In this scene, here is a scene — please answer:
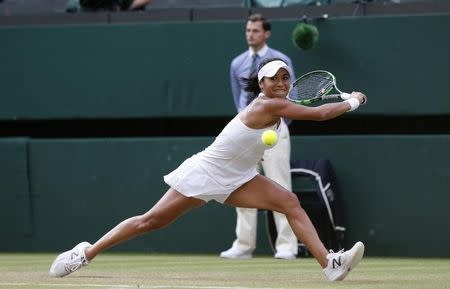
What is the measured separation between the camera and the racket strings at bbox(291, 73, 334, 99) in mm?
8008

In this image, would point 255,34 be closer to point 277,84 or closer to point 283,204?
point 277,84

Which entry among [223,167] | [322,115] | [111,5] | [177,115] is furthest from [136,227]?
[111,5]

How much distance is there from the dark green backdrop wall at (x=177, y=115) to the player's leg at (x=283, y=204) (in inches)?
150

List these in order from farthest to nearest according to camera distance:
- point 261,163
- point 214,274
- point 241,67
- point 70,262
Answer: point 241,67 → point 261,163 → point 214,274 → point 70,262

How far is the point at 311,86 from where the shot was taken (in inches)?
320

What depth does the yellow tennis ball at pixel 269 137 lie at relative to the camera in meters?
7.88

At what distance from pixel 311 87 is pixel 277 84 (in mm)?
243

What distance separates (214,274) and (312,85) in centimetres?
170

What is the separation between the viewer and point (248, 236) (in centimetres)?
1134

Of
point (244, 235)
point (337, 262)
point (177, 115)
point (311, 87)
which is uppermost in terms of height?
point (311, 87)

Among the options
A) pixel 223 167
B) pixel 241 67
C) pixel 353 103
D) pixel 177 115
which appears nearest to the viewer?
pixel 353 103

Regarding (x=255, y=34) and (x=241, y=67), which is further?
(x=241, y=67)

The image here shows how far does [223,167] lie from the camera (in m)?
8.10

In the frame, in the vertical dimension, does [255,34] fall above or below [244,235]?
above
